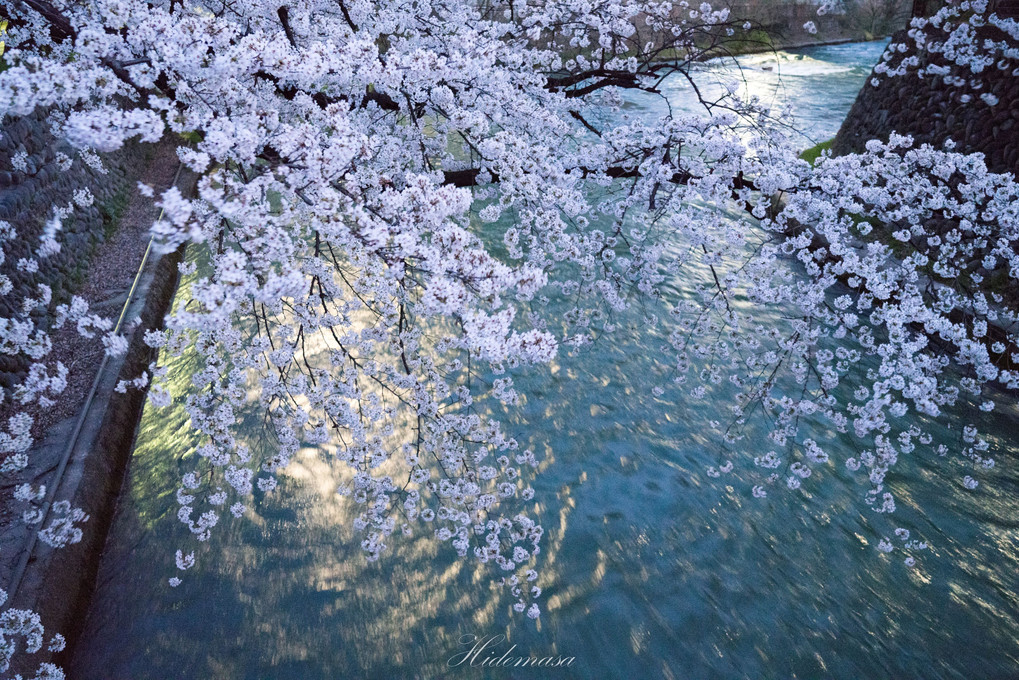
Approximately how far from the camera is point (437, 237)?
290cm

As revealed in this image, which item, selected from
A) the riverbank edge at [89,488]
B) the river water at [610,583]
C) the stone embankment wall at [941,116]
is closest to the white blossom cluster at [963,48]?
the stone embankment wall at [941,116]

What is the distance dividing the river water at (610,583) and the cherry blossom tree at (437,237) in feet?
1.02

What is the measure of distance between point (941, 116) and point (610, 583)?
11566 millimetres

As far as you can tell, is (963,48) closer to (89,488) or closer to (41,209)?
(89,488)

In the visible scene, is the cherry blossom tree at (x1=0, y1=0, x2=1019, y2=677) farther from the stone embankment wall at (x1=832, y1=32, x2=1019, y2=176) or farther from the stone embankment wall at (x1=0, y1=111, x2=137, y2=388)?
the stone embankment wall at (x1=832, y1=32, x2=1019, y2=176)

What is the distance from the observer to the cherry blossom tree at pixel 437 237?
2.68 m

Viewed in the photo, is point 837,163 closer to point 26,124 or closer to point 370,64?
point 370,64

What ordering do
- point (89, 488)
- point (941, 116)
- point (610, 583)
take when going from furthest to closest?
point (941, 116)
point (610, 583)
point (89, 488)

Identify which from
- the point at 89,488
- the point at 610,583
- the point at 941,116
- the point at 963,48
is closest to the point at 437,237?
the point at 610,583

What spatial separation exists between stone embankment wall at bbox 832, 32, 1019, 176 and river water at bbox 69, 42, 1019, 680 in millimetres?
6007

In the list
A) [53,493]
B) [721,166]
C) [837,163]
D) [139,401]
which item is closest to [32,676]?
[53,493]

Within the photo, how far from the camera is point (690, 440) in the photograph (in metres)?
7.35

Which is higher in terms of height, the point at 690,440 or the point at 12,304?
the point at 12,304

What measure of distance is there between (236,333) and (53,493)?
2.91 meters
